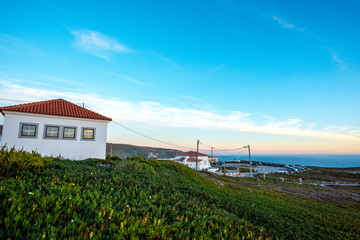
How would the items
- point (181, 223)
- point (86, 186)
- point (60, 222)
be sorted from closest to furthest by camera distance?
point (60, 222) < point (181, 223) < point (86, 186)

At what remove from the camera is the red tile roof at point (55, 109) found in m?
16.1

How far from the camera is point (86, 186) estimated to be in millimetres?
6047

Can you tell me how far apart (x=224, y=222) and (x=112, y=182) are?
4660mm

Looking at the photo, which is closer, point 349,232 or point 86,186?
point 86,186

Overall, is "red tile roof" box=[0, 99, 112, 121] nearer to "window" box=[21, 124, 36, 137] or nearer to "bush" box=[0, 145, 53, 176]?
"window" box=[21, 124, 36, 137]

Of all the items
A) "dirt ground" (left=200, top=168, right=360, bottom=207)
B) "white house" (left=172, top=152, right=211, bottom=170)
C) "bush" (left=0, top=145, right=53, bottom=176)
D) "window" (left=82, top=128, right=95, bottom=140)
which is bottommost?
"white house" (left=172, top=152, right=211, bottom=170)

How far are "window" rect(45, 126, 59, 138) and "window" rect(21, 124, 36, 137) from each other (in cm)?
96

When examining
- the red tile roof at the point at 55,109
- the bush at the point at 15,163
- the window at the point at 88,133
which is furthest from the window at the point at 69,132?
the bush at the point at 15,163

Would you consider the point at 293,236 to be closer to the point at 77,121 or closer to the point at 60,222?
the point at 60,222

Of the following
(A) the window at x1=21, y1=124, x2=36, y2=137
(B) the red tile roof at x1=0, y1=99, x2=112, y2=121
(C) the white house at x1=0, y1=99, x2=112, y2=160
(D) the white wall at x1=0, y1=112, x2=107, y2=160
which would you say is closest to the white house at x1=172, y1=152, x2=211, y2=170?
(D) the white wall at x1=0, y1=112, x2=107, y2=160

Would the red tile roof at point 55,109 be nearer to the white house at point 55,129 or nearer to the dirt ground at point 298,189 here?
the white house at point 55,129

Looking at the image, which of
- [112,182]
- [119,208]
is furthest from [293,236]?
[112,182]

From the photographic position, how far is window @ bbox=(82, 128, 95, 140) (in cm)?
1839

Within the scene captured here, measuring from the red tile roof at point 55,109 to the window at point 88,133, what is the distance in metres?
1.34
